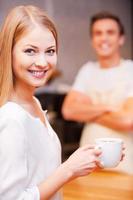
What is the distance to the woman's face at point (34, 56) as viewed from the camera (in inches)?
38.9

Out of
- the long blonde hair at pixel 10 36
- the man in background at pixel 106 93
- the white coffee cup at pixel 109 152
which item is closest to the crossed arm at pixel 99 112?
the man in background at pixel 106 93

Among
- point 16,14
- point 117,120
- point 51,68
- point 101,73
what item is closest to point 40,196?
point 51,68

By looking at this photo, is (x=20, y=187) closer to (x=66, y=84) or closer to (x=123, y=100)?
(x=123, y=100)

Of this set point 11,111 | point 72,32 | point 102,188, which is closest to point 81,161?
point 11,111

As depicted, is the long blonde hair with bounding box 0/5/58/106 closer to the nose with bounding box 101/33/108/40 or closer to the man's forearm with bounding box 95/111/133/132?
the man's forearm with bounding box 95/111/133/132

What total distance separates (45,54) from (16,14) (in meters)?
0.11

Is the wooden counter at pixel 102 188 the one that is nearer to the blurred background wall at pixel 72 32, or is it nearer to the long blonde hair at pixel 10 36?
the long blonde hair at pixel 10 36

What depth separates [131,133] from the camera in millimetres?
2105

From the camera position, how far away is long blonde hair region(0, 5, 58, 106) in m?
0.99

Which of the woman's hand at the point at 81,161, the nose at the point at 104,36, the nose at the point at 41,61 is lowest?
the woman's hand at the point at 81,161

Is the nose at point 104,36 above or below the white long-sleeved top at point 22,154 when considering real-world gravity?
above

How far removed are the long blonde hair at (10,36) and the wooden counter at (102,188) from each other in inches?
25.8

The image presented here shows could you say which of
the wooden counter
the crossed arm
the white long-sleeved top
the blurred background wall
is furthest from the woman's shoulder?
the blurred background wall

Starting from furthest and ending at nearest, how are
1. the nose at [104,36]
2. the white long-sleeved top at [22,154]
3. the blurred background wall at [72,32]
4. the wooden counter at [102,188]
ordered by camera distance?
1. the blurred background wall at [72,32]
2. the nose at [104,36]
3. the wooden counter at [102,188]
4. the white long-sleeved top at [22,154]
